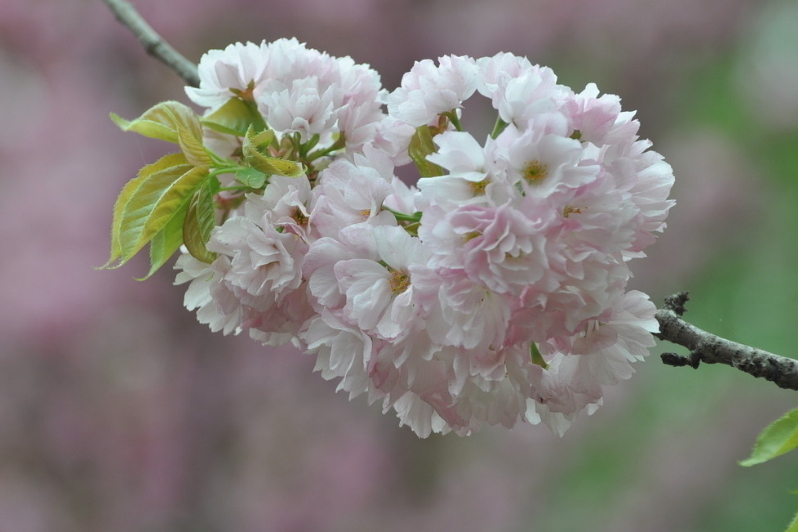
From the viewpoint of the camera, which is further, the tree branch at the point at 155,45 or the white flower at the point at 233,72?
the tree branch at the point at 155,45

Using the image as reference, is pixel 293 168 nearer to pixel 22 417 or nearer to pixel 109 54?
pixel 22 417

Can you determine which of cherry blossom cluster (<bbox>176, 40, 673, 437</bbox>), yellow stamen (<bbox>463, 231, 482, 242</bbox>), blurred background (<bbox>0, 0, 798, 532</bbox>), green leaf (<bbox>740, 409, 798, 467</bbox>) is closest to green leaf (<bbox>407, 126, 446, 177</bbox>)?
cherry blossom cluster (<bbox>176, 40, 673, 437</bbox>)

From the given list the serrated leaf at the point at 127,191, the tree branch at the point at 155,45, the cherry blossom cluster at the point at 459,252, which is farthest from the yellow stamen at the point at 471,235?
the tree branch at the point at 155,45

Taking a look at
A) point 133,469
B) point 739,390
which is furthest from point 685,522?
point 133,469

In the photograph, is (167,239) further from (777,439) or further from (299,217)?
(777,439)

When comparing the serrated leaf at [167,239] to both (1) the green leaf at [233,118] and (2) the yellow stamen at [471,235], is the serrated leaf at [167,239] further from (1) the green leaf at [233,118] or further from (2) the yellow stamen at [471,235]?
(2) the yellow stamen at [471,235]
